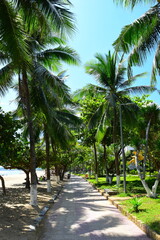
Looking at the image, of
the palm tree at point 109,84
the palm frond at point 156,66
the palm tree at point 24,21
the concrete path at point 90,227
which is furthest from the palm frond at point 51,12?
the palm tree at point 109,84

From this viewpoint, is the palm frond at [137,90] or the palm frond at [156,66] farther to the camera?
the palm frond at [137,90]

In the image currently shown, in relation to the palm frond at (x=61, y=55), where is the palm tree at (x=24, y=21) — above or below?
below

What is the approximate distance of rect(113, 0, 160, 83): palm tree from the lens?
9688mm

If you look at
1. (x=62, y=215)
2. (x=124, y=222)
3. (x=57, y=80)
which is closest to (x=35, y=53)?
(x=57, y=80)

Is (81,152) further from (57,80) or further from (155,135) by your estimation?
(57,80)

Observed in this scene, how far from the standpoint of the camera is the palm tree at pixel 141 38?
969 centimetres

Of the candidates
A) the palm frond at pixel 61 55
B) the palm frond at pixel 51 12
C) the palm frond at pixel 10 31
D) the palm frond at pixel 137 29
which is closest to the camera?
the palm frond at pixel 10 31

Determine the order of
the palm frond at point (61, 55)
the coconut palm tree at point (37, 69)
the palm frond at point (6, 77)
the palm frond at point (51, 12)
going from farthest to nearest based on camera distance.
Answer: the palm frond at point (61, 55) < the palm frond at point (6, 77) < the coconut palm tree at point (37, 69) < the palm frond at point (51, 12)

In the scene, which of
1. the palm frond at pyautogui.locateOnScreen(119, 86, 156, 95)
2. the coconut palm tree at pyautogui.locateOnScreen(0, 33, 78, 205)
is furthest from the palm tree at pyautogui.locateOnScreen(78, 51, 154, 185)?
the coconut palm tree at pyautogui.locateOnScreen(0, 33, 78, 205)

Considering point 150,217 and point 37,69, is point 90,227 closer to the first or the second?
point 150,217

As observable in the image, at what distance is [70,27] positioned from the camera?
8.10 metres

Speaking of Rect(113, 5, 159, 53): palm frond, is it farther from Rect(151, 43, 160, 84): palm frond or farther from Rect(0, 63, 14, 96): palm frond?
Rect(0, 63, 14, 96): palm frond

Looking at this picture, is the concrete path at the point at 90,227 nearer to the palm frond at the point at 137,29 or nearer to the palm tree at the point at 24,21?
the palm tree at the point at 24,21

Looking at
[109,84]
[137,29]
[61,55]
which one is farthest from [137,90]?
[137,29]
